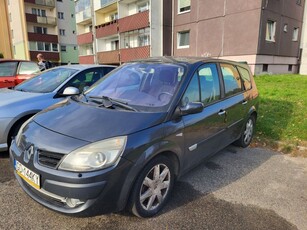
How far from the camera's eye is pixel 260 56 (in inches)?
589

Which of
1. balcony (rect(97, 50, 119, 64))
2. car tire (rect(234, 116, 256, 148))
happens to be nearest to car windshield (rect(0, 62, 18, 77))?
car tire (rect(234, 116, 256, 148))

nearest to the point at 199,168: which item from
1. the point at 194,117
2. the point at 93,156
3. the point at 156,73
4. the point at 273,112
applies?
the point at 194,117

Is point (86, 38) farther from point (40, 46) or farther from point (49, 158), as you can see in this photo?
point (49, 158)

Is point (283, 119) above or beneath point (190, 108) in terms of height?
beneath

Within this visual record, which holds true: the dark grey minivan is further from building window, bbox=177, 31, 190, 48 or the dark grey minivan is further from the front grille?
building window, bbox=177, 31, 190, 48

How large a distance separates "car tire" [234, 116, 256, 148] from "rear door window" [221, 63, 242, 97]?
30.8 inches

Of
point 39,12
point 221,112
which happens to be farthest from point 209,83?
point 39,12

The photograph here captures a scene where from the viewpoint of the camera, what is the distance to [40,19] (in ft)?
113

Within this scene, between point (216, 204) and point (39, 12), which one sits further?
point (39, 12)

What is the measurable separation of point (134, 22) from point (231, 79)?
18.6m

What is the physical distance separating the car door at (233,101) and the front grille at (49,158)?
2433 millimetres

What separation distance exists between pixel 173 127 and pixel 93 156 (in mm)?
941

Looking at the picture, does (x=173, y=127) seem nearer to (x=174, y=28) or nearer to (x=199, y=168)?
(x=199, y=168)

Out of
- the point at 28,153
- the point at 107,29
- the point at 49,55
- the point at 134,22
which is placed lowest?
the point at 28,153
